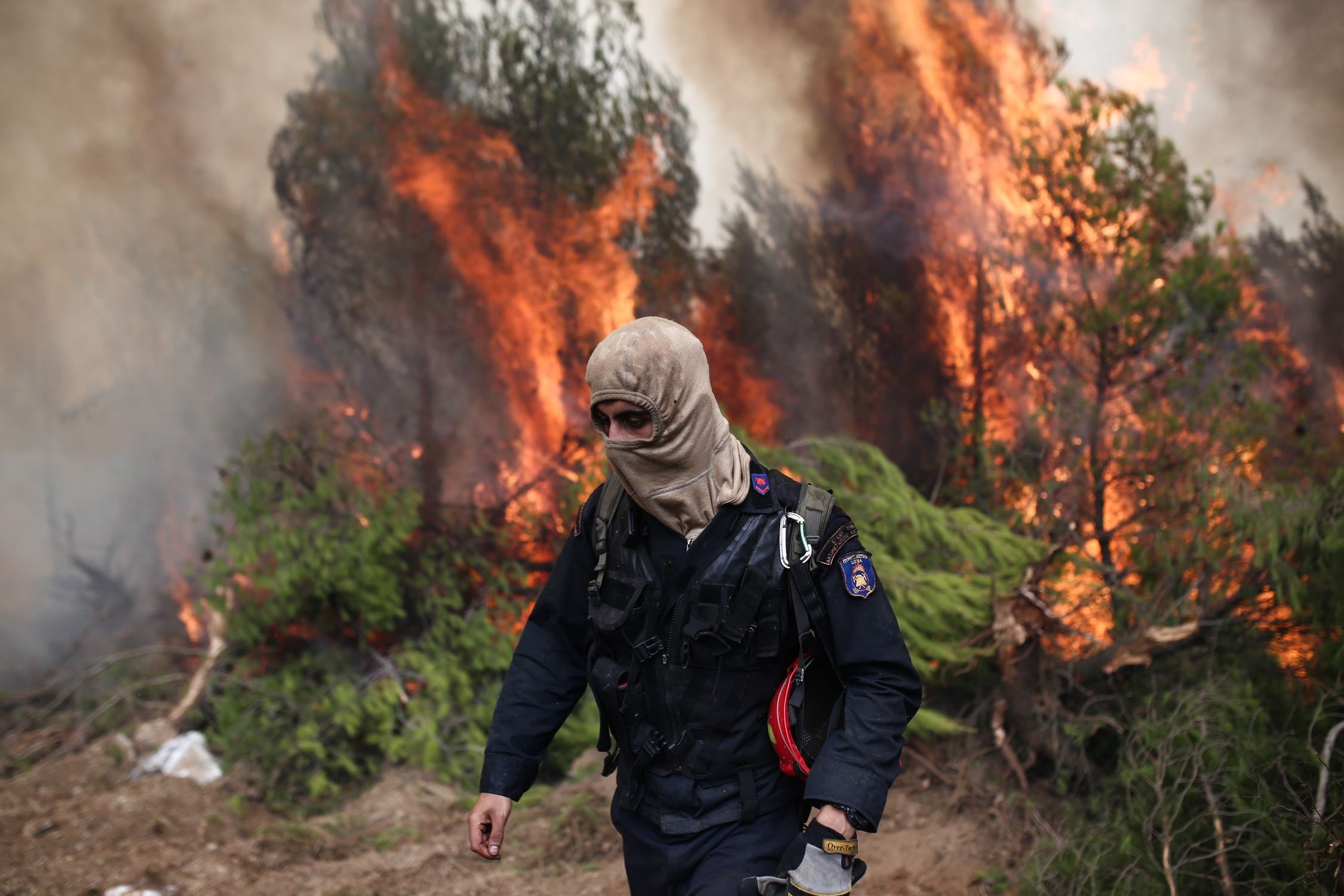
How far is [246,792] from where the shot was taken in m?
5.10

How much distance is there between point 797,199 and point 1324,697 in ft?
15.5

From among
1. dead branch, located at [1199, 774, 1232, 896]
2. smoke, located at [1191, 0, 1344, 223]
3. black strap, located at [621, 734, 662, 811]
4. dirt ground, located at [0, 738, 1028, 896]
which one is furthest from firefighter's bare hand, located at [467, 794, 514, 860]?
smoke, located at [1191, 0, 1344, 223]

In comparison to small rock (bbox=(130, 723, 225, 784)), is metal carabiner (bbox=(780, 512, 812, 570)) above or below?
above

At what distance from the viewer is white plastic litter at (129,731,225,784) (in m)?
A: 5.20

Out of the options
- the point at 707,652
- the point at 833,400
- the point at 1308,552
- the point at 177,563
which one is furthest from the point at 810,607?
the point at 177,563

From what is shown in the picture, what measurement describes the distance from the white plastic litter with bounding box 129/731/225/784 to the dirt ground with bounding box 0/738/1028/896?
0.39 feet

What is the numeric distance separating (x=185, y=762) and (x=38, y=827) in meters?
0.88

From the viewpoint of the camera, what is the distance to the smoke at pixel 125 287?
6512 millimetres

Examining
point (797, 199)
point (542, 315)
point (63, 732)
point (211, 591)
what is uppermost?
point (797, 199)

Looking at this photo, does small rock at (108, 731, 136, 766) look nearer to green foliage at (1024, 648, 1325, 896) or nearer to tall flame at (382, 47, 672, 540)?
tall flame at (382, 47, 672, 540)

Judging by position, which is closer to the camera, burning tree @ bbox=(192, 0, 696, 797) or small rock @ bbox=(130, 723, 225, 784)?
small rock @ bbox=(130, 723, 225, 784)

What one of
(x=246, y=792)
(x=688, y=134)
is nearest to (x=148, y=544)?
(x=246, y=792)

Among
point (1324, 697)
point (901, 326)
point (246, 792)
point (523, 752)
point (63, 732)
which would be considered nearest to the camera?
point (523, 752)

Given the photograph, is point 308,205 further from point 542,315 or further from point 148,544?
point 148,544
